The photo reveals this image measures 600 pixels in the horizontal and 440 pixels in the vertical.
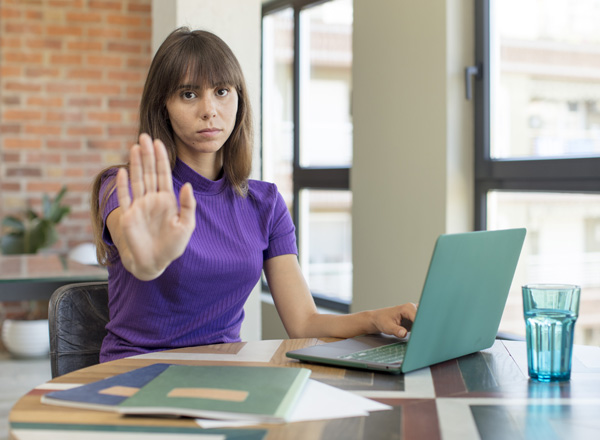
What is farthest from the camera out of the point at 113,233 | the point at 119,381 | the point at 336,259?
the point at 336,259

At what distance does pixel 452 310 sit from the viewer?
1.16 meters

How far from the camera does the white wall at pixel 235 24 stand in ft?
9.17

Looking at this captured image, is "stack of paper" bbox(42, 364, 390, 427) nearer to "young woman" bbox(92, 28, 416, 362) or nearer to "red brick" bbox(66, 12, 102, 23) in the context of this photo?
"young woman" bbox(92, 28, 416, 362)

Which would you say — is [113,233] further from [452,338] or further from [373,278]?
[373,278]

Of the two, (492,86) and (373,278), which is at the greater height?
(492,86)

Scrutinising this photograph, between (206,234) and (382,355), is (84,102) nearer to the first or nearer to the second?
(206,234)

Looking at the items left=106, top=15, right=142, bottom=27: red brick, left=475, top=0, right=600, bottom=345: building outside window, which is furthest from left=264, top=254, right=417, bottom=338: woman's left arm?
left=106, top=15, right=142, bottom=27: red brick

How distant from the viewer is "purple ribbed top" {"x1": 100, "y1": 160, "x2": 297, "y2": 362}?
150 centimetres

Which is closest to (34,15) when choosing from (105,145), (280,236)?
(105,145)

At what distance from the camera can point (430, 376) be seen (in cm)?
115

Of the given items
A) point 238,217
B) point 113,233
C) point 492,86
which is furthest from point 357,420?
point 492,86

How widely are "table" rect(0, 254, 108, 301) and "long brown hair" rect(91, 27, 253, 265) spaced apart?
832 millimetres

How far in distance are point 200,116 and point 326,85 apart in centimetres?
260

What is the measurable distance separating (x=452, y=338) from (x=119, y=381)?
53cm
